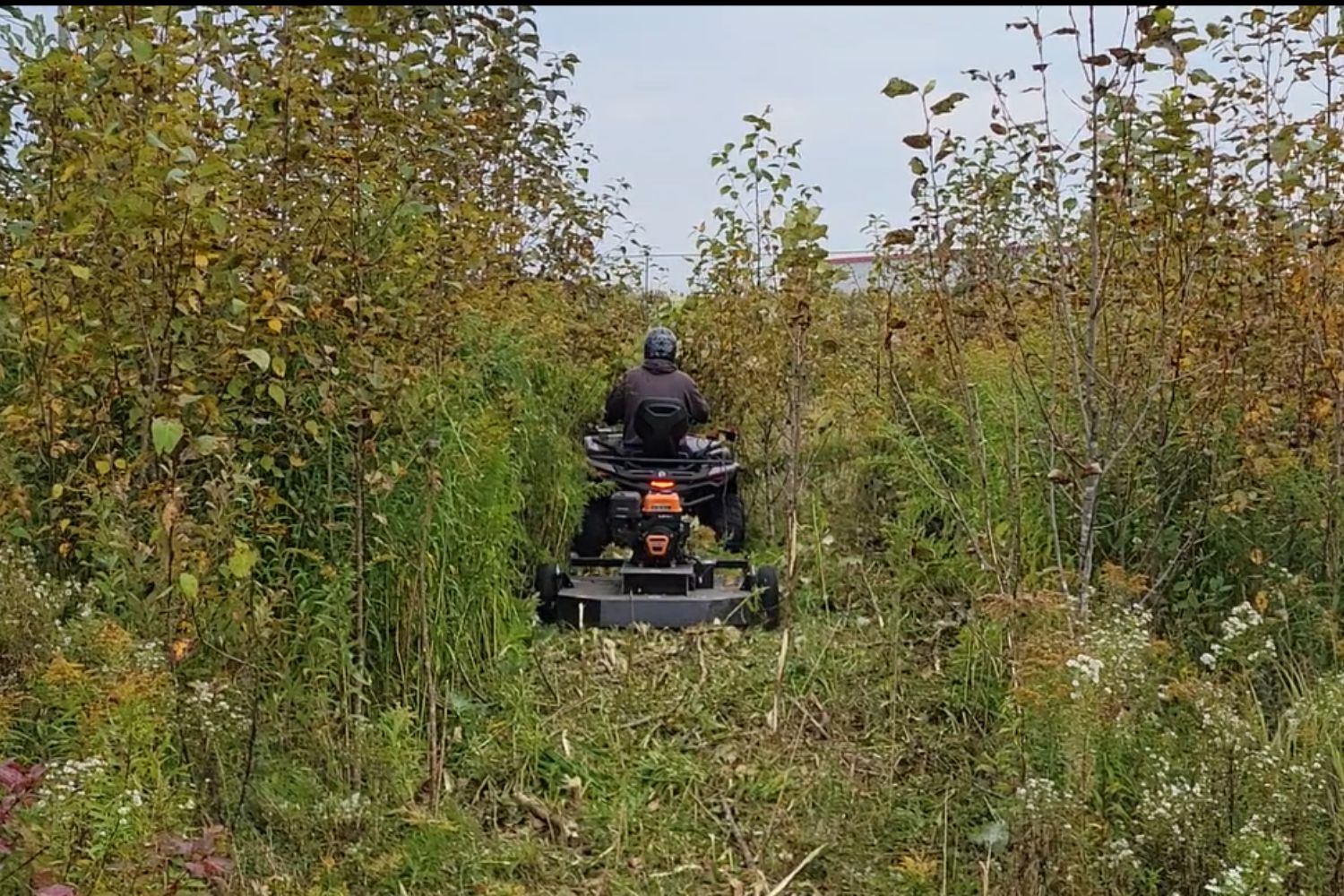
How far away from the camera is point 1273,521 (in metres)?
4.58

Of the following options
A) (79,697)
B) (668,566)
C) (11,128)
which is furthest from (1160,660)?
(11,128)

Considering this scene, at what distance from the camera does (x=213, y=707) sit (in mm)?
3467

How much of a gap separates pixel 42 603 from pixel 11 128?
1.33 metres

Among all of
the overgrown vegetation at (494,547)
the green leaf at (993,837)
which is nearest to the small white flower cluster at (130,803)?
the overgrown vegetation at (494,547)

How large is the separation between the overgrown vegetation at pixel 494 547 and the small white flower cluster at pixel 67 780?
2cm

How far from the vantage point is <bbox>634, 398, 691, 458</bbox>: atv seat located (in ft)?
21.4

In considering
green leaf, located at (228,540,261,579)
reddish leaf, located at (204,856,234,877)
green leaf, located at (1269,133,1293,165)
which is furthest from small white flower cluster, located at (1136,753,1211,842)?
green leaf, located at (228,540,261,579)

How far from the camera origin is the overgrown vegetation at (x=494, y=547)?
3121 millimetres

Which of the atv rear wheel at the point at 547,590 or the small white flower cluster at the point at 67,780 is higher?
the small white flower cluster at the point at 67,780

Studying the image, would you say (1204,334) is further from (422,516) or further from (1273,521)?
(422,516)

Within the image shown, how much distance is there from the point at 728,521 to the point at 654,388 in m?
0.92

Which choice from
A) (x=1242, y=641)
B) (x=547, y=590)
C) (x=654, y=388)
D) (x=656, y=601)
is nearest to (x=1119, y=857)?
(x=1242, y=641)

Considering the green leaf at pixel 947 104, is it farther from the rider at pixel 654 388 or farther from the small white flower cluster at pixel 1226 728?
the rider at pixel 654 388

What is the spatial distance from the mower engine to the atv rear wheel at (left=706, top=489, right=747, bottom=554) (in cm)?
106
